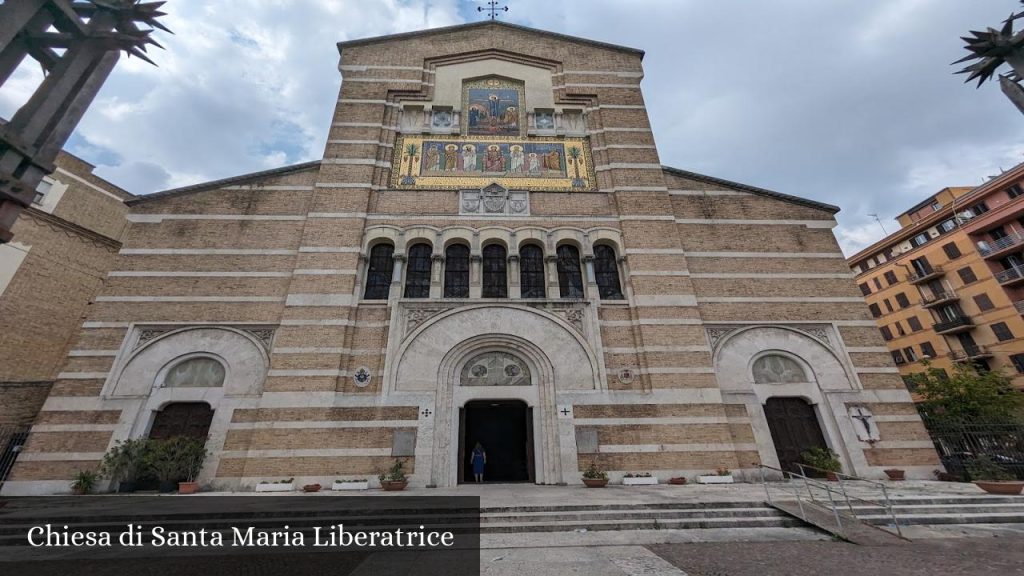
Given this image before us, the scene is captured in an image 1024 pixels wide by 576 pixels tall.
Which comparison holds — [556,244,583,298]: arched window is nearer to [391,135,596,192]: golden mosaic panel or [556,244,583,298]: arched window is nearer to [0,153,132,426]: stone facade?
[391,135,596,192]: golden mosaic panel

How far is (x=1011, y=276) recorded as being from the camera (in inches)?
973

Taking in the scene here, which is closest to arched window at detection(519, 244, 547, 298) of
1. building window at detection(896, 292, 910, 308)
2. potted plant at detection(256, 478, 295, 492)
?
potted plant at detection(256, 478, 295, 492)

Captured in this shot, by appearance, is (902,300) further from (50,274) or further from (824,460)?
(50,274)

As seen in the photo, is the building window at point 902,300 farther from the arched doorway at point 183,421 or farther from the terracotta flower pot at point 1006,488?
the arched doorway at point 183,421

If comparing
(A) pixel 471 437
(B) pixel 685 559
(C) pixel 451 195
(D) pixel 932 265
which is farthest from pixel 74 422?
(D) pixel 932 265

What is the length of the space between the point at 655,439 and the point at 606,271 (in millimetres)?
5463

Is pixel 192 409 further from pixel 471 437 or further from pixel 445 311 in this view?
pixel 471 437

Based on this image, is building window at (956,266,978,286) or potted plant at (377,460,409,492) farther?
building window at (956,266,978,286)

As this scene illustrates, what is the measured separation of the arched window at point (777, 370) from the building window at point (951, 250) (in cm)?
2749

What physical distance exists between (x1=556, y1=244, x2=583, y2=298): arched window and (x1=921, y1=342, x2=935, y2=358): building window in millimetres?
33035

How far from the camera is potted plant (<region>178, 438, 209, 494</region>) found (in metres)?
9.84

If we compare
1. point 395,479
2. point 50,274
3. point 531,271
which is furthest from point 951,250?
point 50,274

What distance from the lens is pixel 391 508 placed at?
7.02 m

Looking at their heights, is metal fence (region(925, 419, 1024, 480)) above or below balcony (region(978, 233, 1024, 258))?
below
